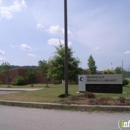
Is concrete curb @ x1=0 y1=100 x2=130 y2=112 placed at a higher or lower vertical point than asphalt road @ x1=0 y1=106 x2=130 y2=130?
higher

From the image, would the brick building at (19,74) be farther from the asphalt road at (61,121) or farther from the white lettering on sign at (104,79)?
the asphalt road at (61,121)

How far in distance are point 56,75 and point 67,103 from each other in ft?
71.4

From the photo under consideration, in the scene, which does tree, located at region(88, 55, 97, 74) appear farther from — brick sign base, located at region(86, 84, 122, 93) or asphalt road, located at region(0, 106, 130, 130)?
asphalt road, located at region(0, 106, 130, 130)

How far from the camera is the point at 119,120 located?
24.3 ft

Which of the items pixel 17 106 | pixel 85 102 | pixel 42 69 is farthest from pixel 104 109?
pixel 42 69

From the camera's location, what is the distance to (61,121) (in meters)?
7.41

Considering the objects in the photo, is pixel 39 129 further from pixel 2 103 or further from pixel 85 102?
pixel 2 103

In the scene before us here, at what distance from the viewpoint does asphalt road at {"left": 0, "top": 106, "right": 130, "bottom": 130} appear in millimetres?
6594

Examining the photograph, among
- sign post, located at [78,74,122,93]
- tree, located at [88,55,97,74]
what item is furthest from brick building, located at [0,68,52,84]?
sign post, located at [78,74,122,93]

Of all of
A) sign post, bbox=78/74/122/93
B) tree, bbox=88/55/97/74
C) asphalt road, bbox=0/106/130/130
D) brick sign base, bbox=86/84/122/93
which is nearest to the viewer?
asphalt road, bbox=0/106/130/130

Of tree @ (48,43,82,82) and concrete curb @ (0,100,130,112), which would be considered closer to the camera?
concrete curb @ (0,100,130,112)

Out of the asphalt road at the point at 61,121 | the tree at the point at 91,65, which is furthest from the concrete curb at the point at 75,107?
the tree at the point at 91,65

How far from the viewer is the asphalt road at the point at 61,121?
21.6 ft

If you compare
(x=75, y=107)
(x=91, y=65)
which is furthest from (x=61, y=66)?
(x=75, y=107)
